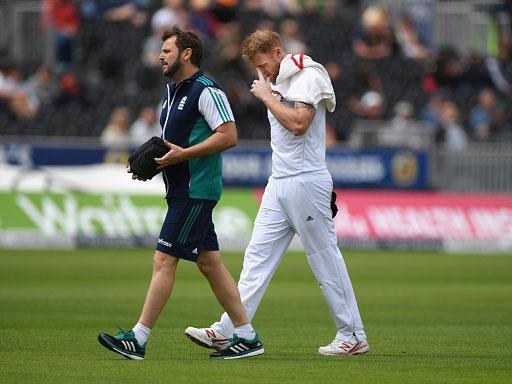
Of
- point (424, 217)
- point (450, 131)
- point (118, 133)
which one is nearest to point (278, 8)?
point (450, 131)

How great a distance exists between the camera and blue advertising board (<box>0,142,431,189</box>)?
27.0 m

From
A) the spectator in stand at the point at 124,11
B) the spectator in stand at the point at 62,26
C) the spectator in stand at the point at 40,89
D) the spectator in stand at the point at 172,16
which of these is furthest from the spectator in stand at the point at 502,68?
the spectator in stand at the point at 40,89

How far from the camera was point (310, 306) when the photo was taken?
52.4 feet

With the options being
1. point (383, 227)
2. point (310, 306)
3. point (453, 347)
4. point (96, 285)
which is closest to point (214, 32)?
point (383, 227)

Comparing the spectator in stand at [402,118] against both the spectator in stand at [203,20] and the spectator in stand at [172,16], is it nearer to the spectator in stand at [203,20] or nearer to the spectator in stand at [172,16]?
the spectator in stand at [203,20]

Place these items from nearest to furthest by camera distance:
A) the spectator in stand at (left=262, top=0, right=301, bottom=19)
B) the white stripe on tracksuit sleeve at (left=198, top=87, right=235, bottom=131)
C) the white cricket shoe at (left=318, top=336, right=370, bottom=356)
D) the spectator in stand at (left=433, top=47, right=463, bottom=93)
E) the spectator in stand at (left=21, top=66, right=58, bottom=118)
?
1. the white stripe on tracksuit sleeve at (left=198, top=87, right=235, bottom=131)
2. the white cricket shoe at (left=318, top=336, right=370, bottom=356)
3. the spectator in stand at (left=21, top=66, right=58, bottom=118)
4. the spectator in stand at (left=433, top=47, right=463, bottom=93)
5. the spectator in stand at (left=262, top=0, right=301, bottom=19)

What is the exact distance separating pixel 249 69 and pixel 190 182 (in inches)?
800

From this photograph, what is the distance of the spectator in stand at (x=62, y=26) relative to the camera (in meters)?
31.3

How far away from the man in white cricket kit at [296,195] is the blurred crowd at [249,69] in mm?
16621

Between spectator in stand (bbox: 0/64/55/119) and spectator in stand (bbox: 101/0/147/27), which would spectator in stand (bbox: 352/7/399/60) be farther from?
spectator in stand (bbox: 0/64/55/119)

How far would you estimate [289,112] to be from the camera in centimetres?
1038

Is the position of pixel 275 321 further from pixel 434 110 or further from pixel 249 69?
pixel 434 110

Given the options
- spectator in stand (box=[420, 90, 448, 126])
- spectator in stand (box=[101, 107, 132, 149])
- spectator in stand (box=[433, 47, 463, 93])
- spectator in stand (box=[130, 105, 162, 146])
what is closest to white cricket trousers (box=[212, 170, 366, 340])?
spectator in stand (box=[101, 107, 132, 149])

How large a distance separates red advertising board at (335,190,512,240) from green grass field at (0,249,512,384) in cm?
174
